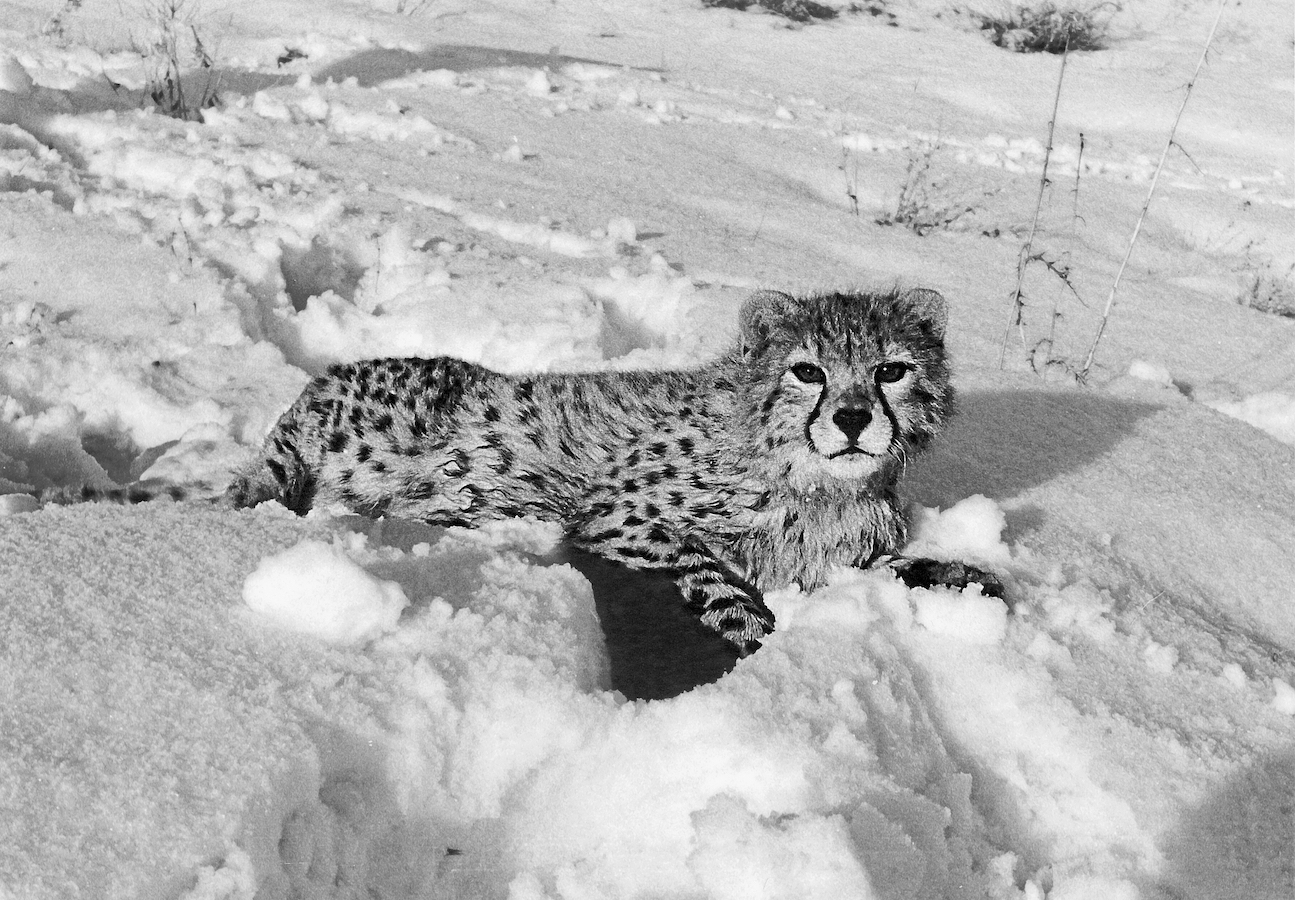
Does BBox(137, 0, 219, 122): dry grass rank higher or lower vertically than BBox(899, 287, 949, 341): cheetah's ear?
lower

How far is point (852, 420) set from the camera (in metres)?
2.88

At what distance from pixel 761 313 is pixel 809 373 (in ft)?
1.06

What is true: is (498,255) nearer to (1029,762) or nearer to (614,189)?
(614,189)

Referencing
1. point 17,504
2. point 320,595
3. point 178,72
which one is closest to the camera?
point 320,595

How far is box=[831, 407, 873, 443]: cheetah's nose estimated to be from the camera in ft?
9.43

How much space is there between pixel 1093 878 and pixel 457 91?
242 inches

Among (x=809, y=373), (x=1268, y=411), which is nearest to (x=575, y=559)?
(x=809, y=373)

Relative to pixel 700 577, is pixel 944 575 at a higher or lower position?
higher

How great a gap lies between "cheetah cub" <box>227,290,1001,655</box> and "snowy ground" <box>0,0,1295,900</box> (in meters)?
0.18

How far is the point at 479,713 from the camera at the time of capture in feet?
6.83

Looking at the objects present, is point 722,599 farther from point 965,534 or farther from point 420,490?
point 420,490

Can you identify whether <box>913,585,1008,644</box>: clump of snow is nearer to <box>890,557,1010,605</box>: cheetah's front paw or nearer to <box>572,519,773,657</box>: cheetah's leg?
<box>890,557,1010,605</box>: cheetah's front paw

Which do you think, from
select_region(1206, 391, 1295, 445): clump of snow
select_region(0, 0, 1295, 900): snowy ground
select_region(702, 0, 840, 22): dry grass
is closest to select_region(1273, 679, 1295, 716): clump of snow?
select_region(0, 0, 1295, 900): snowy ground

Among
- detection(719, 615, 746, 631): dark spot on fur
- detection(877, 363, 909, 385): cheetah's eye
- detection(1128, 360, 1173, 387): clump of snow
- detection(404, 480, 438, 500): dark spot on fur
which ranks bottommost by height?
detection(404, 480, 438, 500): dark spot on fur
